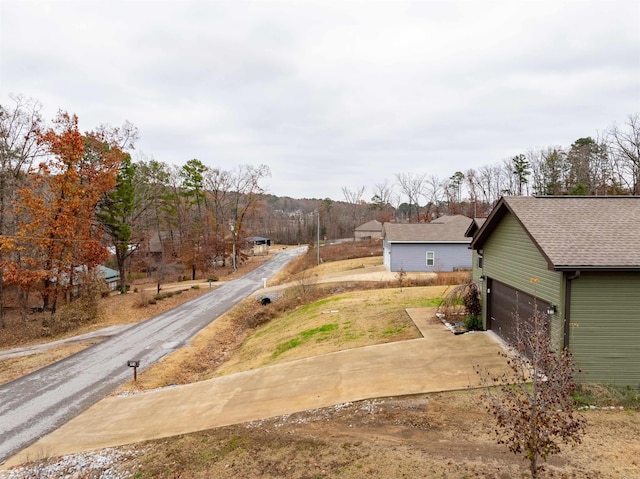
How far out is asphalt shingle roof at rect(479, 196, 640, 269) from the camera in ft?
33.0

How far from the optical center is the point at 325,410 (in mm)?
10023

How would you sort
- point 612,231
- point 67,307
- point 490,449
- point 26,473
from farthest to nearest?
1. point 67,307
2. point 612,231
3. point 26,473
4. point 490,449

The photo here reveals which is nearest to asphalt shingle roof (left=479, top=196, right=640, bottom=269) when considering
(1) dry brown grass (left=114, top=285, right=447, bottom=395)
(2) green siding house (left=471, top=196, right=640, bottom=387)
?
(2) green siding house (left=471, top=196, right=640, bottom=387)

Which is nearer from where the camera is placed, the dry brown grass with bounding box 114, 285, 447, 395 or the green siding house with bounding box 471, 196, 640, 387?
the green siding house with bounding box 471, 196, 640, 387

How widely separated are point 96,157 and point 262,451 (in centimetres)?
3120

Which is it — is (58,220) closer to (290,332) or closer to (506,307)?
(290,332)

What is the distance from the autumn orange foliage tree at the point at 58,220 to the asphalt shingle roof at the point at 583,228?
27.4 metres

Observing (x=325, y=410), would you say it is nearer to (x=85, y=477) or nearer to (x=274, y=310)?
A: (x=85, y=477)

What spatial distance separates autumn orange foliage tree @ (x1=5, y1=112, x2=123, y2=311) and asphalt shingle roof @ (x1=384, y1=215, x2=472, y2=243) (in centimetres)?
2402

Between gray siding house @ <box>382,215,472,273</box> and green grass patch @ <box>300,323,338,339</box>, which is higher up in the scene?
gray siding house @ <box>382,215,472,273</box>

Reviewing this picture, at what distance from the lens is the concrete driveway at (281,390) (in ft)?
34.0

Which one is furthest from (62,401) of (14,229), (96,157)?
(96,157)

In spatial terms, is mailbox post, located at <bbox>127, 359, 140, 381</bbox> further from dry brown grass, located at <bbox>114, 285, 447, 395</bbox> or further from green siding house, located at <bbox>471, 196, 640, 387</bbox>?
green siding house, located at <bbox>471, 196, 640, 387</bbox>

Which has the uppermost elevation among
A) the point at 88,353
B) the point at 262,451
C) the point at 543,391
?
the point at 543,391
